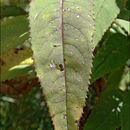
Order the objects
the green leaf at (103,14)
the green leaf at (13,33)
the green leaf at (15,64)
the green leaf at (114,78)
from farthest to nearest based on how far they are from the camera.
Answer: the green leaf at (114,78)
the green leaf at (15,64)
the green leaf at (13,33)
the green leaf at (103,14)

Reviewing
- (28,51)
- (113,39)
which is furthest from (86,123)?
(28,51)

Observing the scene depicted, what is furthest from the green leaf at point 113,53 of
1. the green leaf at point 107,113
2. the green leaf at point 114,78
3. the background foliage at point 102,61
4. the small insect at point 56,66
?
the small insect at point 56,66

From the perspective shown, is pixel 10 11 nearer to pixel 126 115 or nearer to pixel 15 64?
pixel 15 64

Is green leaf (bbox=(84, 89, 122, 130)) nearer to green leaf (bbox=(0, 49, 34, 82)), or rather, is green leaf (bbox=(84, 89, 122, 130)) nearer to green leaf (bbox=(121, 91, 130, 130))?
green leaf (bbox=(121, 91, 130, 130))

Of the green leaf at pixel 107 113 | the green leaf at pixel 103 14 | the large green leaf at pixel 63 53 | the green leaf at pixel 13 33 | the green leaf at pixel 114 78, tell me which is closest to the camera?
the large green leaf at pixel 63 53

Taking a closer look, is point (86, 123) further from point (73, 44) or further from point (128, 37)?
point (73, 44)

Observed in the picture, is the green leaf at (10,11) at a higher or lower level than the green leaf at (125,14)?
lower

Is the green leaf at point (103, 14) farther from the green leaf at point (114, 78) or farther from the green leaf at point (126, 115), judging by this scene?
the green leaf at point (114, 78)
